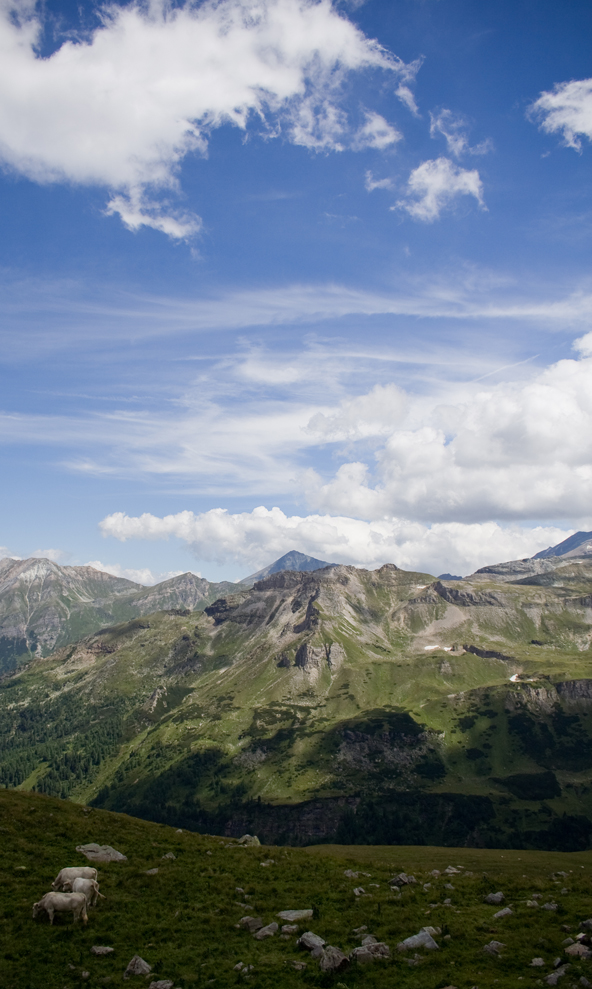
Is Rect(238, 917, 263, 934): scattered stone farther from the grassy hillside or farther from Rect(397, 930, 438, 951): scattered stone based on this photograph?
Rect(397, 930, 438, 951): scattered stone

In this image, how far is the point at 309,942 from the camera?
1097 inches

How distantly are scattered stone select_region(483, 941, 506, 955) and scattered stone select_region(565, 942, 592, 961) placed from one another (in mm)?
3339

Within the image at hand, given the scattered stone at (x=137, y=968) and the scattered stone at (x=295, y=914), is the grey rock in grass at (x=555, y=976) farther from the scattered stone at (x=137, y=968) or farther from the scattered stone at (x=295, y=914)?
the scattered stone at (x=137, y=968)

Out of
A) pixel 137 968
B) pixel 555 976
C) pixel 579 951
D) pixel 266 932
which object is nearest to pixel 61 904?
pixel 137 968

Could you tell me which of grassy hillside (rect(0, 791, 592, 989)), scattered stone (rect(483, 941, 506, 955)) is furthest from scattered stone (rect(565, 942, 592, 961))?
scattered stone (rect(483, 941, 506, 955))

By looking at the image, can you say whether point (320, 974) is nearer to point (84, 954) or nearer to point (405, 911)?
point (405, 911)

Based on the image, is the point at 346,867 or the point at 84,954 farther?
the point at 346,867

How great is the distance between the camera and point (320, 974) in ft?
80.5

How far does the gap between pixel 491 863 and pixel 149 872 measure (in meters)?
107

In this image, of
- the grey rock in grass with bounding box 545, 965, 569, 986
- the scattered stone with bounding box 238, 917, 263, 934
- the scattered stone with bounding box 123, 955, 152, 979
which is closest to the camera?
the grey rock in grass with bounding box 545, 965, 569, 986

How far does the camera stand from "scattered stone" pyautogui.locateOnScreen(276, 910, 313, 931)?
32.5 m

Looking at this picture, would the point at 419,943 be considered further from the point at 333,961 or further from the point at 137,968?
the point at 137,968

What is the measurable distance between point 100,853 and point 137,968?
864 inches

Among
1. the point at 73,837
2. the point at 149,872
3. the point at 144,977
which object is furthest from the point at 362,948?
the point at 73,837
